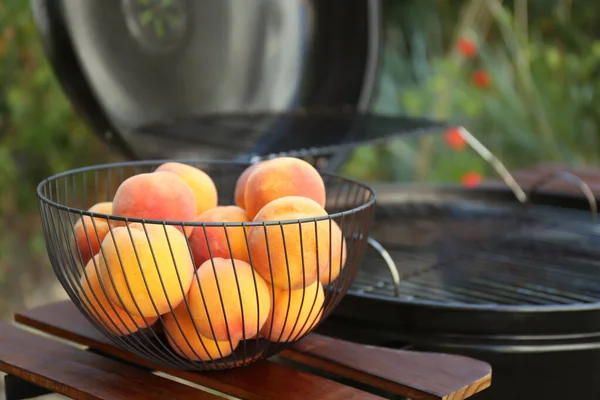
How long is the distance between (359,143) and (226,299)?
613 mm

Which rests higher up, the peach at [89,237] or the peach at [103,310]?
the peach at [89,237]

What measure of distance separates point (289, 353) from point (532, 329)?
11.9 inches

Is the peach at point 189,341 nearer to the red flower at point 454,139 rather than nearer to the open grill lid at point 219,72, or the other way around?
the open grill lid at point 219,72

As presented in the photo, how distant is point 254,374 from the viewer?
33.9 inches

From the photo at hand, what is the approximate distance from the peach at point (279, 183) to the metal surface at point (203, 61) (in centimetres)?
62

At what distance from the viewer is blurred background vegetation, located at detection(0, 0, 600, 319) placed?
2875 millimetres

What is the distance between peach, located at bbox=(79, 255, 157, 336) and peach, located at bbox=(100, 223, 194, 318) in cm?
2

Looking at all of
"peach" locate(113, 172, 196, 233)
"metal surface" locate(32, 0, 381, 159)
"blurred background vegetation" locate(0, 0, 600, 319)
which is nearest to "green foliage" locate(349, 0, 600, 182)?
"blurred background vegetation" locate(0, 0, 600, 319)

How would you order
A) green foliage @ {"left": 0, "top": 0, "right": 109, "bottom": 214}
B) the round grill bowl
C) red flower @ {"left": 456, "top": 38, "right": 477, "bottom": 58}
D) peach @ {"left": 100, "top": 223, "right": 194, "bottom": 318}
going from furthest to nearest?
red flower @ {"left": 456, "top": 38, "right": 477, "bottom": 58}
green foliage @ {"left": 0, "top": 0, "right": 109, "bottom": 214}
the round grill bowl
peach @ {"left": 100, "top": 223, "right": 194, "bottom": 318}

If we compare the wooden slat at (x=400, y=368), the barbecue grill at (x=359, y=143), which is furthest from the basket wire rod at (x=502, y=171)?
the wooden slat at (x=400, y=368)

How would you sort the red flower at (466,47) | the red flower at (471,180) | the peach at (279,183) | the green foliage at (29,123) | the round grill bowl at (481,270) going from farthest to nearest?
the red flower at (466,47)
the green foliage at (29,123)
the red flower at (471,180)
the round grill bowl at (481,270)
the peach at (279,183)

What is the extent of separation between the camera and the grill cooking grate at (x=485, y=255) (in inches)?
47.5

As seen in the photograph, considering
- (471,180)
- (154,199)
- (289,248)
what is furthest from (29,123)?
(289,248)

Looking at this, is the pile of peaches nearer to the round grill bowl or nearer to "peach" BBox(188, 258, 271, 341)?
"peach" BBox(188, 258, 271, 341)
